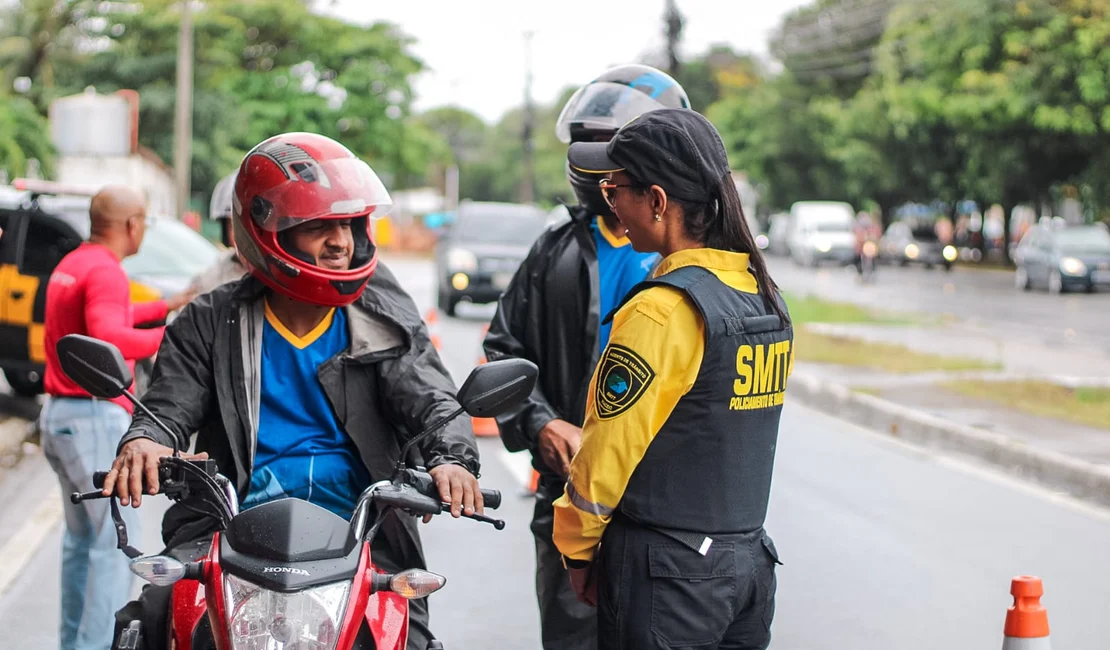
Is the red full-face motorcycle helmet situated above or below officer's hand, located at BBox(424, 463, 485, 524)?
above

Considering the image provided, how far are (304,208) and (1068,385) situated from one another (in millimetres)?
11904

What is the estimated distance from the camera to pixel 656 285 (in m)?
2.88

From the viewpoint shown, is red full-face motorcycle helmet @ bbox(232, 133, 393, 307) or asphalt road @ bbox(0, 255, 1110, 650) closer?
red full-face motorcycle helmet @ bbox(232, 133, 393, 307)

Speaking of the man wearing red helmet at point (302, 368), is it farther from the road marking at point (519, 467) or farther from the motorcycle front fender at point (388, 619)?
the road marking at point (519, 467)

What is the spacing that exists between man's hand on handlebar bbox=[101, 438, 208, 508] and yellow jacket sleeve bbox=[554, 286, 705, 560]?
875mm

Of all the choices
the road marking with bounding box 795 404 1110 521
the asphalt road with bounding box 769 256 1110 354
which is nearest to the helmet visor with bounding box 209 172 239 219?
the road marking with bounding box 795 404 1110 521

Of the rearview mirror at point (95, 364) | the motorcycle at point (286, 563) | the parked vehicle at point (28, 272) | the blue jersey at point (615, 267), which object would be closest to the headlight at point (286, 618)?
the motorcycle at point (286, 563)

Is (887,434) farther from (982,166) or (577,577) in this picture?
(982,166)

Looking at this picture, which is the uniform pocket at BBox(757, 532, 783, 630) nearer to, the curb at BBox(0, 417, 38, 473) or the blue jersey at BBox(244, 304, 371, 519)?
the blue jersey at BBox(244, 304, 371, 519)

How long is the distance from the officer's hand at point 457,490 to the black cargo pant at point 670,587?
0.31 meters

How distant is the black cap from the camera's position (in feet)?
9.57

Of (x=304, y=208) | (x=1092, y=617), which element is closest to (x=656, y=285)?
(x=304, y=208)

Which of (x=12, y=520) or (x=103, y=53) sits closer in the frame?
(x=12, y=520)

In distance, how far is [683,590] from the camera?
2.86 metres
